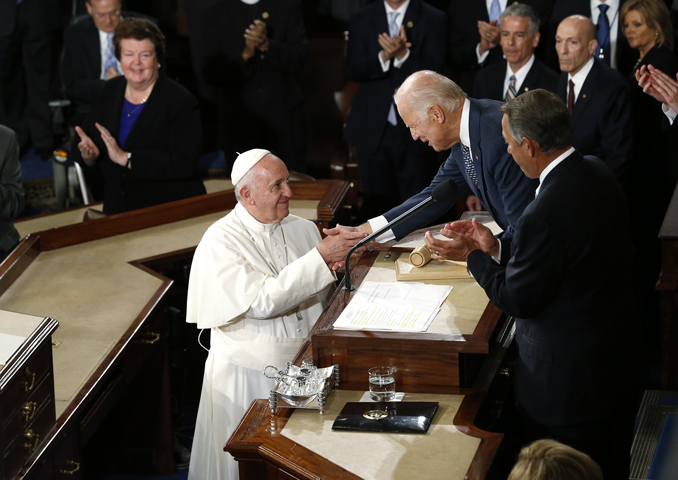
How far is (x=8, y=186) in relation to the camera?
174 inches

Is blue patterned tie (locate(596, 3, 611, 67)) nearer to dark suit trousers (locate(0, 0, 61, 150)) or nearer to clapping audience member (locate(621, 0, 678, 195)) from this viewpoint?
clapping audience member (locate(621, 0, 678, 195))

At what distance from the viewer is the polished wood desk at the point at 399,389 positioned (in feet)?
7.72

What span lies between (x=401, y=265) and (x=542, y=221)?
820mm

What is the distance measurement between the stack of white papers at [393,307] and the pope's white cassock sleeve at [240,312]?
0.31m

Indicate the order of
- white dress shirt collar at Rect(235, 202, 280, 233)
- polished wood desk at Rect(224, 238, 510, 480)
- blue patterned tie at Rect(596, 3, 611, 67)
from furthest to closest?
blue patterned tie at Rect(596, 3, 611, 67) < white dress shirt collar at Rect(235, 202, 280, 233) < polished wood desk at Rect(224, 238, 510, 480)

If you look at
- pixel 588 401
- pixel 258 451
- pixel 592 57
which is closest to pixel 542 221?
pixel 588 401

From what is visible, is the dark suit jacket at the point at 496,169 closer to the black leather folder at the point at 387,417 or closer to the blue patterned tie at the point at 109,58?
the black leather folder at the point at 387,417

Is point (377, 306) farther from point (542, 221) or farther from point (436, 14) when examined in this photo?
point (436, 14)

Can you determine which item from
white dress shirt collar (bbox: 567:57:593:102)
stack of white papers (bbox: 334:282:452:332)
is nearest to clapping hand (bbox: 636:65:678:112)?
white dress shirt collar (bbox: 567:57:593:102)

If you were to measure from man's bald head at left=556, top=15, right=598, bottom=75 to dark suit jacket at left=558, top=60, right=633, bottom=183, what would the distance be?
0.11 metres

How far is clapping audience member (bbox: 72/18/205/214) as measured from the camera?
499 centimetres

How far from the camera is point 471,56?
605 cm

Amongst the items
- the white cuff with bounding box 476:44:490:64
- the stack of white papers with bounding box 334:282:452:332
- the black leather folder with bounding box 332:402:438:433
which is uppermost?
the white cuff with bounding box 476:44:490:64

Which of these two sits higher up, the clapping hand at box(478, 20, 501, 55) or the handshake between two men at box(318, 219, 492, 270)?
the clapping hand at box(478, 20, 501, 55)
